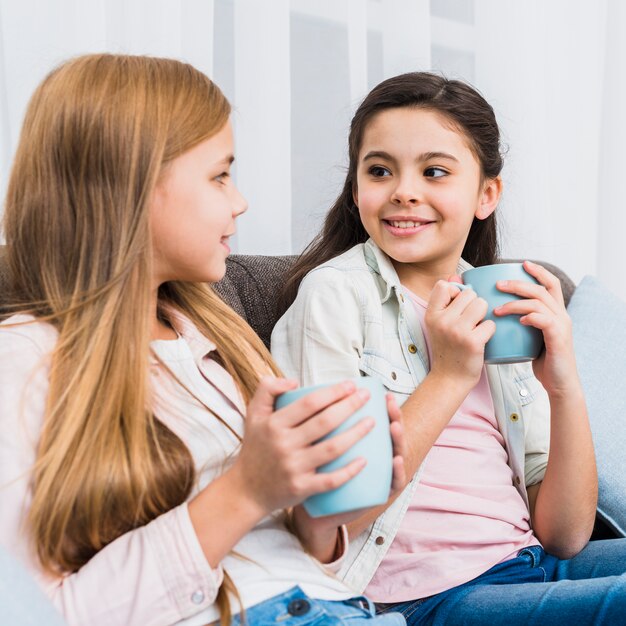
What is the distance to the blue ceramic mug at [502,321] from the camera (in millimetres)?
1124

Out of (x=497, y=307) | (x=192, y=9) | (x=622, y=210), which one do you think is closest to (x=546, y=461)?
(x=497, y=307)

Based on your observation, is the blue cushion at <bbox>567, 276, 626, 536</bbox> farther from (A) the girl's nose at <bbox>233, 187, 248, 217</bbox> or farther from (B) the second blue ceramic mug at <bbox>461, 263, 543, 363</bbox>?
(A) the girl's nose at <bbox>233, 187, 248, 217</bbox>

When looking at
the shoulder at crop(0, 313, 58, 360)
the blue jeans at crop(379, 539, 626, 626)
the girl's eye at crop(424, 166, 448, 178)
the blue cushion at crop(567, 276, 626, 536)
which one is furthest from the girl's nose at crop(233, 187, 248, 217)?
the blue cushion at crop(567, 276, 626, 536)

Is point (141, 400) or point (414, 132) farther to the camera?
point (414, 132)

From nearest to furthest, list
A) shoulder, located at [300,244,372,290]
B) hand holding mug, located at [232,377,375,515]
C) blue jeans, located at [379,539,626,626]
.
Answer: hand holding mug, located at [232,377,375,515] < blue jeans, located at [379,539,626,626] < shoulder, located at [300,244,372,290]

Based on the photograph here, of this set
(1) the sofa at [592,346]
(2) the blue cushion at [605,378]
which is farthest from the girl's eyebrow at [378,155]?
(2) the blue cushion at [605,378]

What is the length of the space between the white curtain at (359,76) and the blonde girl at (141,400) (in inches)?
19.9

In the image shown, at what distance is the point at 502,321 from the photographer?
1.12m

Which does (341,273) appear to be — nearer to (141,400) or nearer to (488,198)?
(488,198)

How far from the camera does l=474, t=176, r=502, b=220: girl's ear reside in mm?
1447

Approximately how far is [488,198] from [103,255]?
713 millimetres

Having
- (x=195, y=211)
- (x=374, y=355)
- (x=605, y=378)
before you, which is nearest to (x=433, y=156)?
(x=374, y=355)

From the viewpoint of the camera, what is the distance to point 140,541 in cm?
85

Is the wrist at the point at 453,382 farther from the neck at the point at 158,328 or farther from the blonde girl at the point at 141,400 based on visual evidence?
the neck at the point at 158,328
